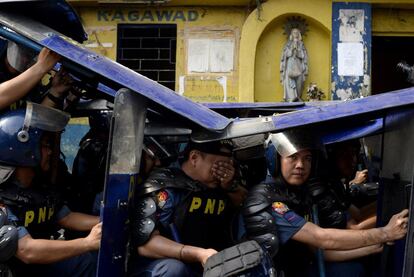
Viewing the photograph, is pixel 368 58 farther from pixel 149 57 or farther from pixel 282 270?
pixel 282 270

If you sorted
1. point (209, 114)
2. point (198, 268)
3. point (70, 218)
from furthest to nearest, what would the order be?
point (70, 218)
point (198, 268)
point (209, 114)

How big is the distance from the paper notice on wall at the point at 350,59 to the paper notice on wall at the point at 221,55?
193 centimetres

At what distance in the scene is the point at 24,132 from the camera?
3479 millimetres

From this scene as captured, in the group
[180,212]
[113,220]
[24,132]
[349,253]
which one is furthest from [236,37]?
[113,220]

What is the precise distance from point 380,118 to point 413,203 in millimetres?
832

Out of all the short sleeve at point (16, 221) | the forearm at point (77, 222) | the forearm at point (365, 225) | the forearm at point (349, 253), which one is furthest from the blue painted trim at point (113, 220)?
the forearm at point (365, 225)

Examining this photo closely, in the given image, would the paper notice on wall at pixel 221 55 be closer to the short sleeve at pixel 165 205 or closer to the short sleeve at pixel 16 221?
the short sleeve at pixel 165 205

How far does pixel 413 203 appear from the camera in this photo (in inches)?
118

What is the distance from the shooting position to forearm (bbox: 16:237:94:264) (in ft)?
10.9

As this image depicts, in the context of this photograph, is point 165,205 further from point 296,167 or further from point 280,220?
point 296,167

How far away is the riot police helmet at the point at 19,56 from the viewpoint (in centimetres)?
387

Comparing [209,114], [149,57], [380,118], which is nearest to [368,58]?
[149,57]

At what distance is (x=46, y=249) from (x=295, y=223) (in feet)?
4.23

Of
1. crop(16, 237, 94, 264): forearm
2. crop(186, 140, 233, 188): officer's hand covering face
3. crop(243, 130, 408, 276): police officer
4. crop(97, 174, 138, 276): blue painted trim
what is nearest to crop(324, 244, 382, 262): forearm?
crop(243, 130, 408, 276): police officer
